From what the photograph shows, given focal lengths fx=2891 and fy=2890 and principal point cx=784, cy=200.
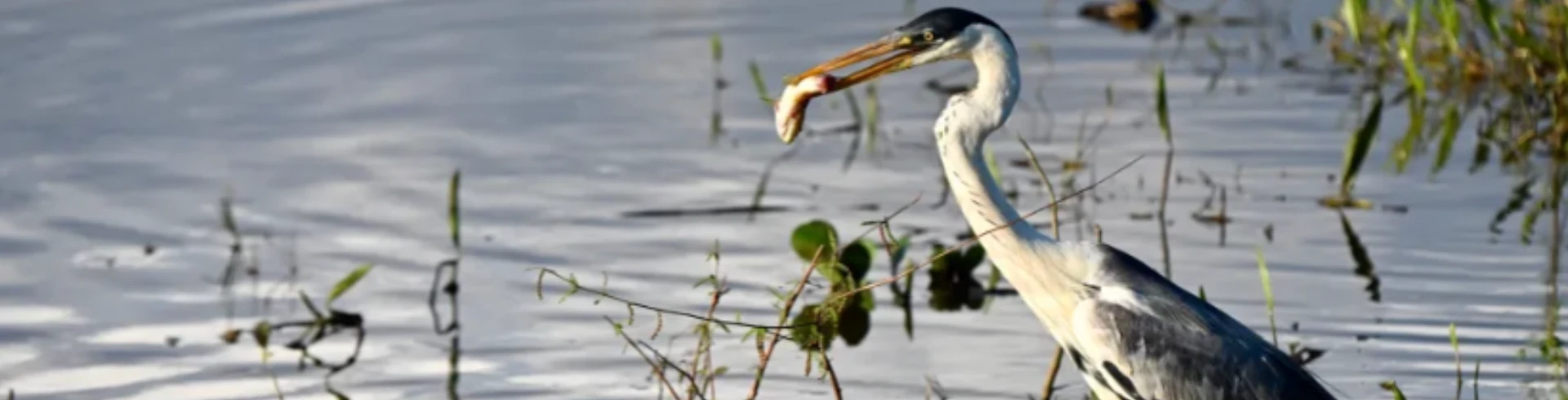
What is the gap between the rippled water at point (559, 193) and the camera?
8.34 metres

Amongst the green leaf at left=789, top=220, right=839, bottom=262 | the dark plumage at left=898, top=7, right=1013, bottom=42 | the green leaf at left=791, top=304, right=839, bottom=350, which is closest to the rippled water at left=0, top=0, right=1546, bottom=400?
the green leaf at left=791, top=304, right=839, bottom=350

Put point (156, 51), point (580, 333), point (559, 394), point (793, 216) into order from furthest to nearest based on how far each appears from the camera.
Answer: point (156, 51)
point (793, 216)
point (580, 333)
point (559, 394)

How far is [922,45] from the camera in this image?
22.7ft

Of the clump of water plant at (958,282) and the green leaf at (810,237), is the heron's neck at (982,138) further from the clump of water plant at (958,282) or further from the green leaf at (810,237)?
the clump of water plant at (958,282)

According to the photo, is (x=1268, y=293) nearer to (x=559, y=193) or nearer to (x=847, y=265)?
(x=847, y=265)

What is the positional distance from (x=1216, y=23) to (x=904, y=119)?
2426mm

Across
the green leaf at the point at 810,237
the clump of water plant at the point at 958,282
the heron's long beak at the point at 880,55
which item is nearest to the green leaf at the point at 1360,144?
the clump of water plant at the point at 958,282

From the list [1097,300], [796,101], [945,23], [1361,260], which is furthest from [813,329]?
[1361,260]

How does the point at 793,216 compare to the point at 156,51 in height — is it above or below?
below

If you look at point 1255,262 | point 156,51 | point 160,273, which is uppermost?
point 156,51

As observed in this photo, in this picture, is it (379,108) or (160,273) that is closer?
(160,273)

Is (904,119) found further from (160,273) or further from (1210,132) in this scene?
(160,273)

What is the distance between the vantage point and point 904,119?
1145 centimetres

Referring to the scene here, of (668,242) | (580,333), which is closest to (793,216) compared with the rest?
(668,242)
